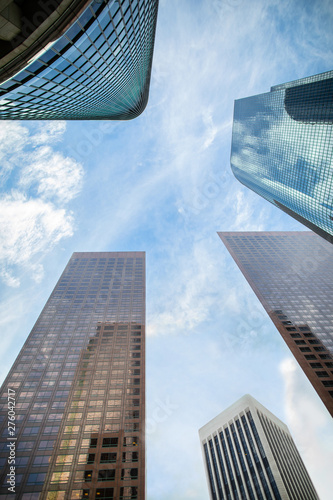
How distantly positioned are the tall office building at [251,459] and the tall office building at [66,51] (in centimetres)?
10753

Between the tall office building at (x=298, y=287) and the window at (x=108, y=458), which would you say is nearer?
the window at (x=108, y=458)

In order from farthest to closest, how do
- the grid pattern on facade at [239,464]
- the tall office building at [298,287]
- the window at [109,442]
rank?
the tall office building at [298,287] < the grid pattern on facade at [239,464] < the window at [109,442]

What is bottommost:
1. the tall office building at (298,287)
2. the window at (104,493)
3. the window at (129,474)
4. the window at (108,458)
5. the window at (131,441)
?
the window at (104,493)

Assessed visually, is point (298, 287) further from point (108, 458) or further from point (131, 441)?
point (108, 458)

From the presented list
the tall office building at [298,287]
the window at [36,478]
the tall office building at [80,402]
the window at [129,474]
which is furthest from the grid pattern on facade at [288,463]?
the window at [36,478]

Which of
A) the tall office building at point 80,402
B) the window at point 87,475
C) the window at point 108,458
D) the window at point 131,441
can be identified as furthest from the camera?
the window at point 131,441

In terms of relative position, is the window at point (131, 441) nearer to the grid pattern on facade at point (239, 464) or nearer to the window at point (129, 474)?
the window at point (129, 474)

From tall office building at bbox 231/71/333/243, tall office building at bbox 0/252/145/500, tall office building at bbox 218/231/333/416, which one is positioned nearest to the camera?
tall office building at bbox 0/252/145/500

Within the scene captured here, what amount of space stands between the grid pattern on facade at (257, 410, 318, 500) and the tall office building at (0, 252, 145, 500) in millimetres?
48851

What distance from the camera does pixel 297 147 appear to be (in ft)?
296

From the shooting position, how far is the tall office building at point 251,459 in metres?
77.6

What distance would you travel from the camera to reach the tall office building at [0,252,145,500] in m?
57.3

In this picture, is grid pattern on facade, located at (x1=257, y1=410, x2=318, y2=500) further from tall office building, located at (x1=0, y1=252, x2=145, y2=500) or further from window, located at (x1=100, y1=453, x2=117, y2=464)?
window, located at (x1=100, y1=453, x2=117, y2=464)

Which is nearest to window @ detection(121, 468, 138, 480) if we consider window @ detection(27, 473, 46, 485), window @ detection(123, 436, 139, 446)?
window @ detection(123, 436, 139, 446)
